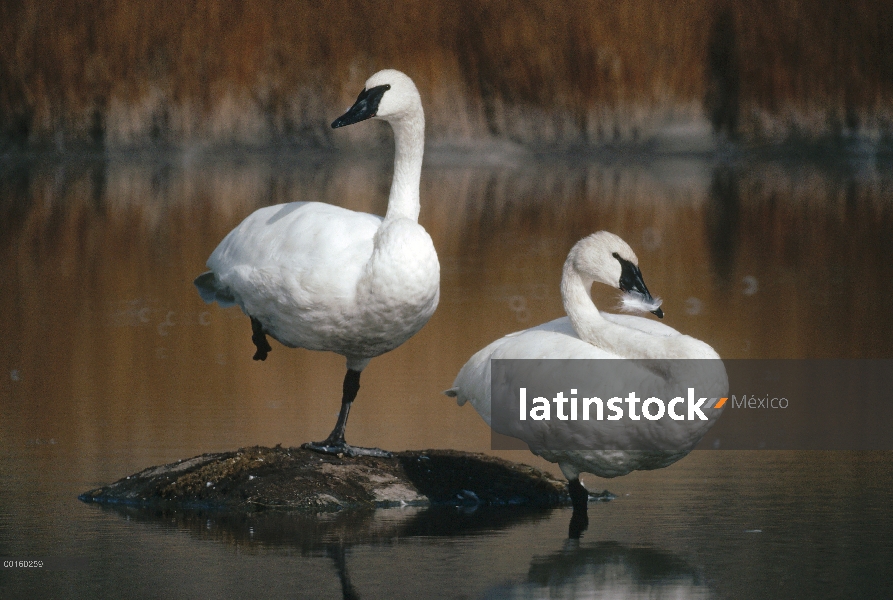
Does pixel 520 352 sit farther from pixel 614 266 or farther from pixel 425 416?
pixel 425 416

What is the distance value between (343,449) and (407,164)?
1619 mm

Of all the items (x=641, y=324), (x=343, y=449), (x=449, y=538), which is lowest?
(x=449, y=538)

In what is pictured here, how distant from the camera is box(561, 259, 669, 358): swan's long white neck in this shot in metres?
6.79

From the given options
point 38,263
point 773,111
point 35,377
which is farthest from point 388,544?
point 773,111

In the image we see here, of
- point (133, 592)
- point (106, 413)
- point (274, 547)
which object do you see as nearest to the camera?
point (133, 592)

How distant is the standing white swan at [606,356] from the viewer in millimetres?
6547

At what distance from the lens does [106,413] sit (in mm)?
8789

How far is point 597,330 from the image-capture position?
7031 millimetres

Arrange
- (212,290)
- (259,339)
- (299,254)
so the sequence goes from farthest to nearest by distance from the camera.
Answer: (212,290) < (259,339) < (299,254)

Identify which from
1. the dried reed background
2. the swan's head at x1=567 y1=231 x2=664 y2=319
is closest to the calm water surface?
the swan's head at x1=567 y1=231 x2=664 y2=319

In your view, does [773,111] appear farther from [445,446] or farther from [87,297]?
[445,446]

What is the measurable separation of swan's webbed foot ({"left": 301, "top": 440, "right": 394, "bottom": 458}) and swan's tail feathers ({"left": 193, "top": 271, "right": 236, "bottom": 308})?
54.3 inches

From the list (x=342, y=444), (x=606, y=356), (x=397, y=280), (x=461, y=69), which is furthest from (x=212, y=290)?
(x=461, y=69)

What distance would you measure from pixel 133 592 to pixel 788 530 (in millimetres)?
2795
